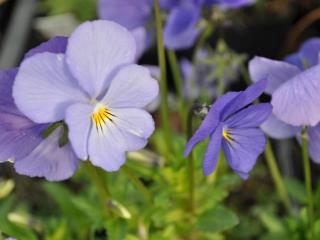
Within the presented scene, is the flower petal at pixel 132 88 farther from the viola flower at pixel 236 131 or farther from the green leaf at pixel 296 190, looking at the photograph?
the green leaf at pixel 296 190

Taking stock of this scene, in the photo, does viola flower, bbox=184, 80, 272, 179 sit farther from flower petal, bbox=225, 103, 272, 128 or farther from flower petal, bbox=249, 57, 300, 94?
flower petal, bbox=249, 57, 300, 94

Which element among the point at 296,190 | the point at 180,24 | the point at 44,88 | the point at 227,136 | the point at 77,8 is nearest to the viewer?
the point at 44,88

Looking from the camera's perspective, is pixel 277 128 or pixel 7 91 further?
pixel 277 128

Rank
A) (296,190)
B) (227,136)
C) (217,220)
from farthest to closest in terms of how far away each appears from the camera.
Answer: (296,190) < (217,220) < (227,136)

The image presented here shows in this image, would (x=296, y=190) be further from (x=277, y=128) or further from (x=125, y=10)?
(x=125, y=10)

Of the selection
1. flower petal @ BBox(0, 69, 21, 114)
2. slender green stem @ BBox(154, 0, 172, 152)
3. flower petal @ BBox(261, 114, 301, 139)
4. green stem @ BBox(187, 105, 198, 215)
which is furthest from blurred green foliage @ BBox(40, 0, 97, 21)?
flower petal @ BBox(0, 69, 21, 114)

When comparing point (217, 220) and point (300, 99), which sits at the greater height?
point (300, 99)

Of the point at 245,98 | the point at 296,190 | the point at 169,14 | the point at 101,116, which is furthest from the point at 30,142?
the point at 296,190
